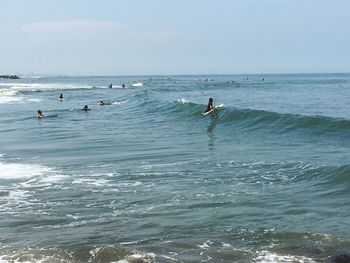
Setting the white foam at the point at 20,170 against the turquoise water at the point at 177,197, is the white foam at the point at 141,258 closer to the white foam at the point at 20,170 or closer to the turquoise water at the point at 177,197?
the turquoise water at the point at 177,197

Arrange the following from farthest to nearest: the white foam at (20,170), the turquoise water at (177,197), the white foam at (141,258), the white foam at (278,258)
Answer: the white foam at (20,170) < the turquoise water at (177,197) < the white foam at (141,258) < the white foam at (278,258)

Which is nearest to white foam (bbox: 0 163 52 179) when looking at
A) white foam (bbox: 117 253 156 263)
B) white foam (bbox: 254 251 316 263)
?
white foam (bbox: 117 253 156 263)

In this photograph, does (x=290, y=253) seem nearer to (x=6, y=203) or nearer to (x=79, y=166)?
(x=6, y=203)

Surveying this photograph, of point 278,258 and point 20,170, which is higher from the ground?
point 278,258

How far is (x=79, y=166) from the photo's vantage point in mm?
17375

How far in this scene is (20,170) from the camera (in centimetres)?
1695

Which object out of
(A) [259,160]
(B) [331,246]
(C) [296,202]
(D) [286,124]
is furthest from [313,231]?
(D) [286,124]

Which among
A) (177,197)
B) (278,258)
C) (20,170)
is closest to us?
(278,258)

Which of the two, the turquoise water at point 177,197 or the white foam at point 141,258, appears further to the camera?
the turquoise water at point 177,197

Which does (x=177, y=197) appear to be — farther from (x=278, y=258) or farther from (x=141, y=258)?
(x=278, y=258)

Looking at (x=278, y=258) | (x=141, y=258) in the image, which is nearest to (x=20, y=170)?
(x=141, y=258)

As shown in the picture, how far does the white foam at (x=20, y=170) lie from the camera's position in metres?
16.1

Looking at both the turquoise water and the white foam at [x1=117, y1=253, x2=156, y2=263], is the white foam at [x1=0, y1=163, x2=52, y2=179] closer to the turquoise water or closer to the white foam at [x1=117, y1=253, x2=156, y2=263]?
the turquoise water

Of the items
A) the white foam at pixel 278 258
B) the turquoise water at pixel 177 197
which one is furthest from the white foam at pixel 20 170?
the white foam at pixel 278 258
